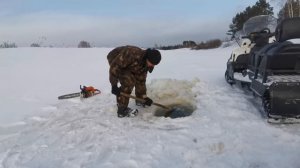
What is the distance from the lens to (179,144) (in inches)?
192

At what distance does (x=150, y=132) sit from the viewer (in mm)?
5461

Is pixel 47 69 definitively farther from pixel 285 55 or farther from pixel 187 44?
pixel 187 44

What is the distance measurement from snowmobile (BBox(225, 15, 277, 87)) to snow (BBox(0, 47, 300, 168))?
0.90 ft

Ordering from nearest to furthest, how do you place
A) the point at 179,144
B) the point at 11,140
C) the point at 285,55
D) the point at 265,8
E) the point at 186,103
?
the point at 179,144 → the point at 11,140 → the point at 285,55 → the point at 186,103 → the point at 265,8

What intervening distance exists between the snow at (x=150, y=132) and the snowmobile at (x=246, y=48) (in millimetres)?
273

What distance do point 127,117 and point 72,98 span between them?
2267 millimetres

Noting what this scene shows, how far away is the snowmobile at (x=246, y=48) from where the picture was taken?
789cm

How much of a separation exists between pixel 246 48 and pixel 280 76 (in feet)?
8.53

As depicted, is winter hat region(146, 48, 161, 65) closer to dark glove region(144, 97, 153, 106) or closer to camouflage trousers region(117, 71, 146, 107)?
camouflage trousers region(117, 71, 146, 107)

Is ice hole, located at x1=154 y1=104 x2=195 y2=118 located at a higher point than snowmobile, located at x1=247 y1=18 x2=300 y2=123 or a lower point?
lower

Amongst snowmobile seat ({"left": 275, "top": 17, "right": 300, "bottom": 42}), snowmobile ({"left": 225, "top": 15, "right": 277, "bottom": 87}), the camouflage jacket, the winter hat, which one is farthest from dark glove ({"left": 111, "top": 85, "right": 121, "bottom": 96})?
snowmobile seat ({"left": 275, "top": 17, "right": 300, "bottom": 42})

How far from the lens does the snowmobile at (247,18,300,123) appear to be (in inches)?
207

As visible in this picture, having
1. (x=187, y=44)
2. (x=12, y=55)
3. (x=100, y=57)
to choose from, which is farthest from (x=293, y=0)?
(x=12, y=55)

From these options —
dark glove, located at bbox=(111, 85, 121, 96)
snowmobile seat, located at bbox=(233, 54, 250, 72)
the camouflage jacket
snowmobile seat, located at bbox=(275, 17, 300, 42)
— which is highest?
snowmobile seat, located at bbox=(275, 17, 300, 42)
